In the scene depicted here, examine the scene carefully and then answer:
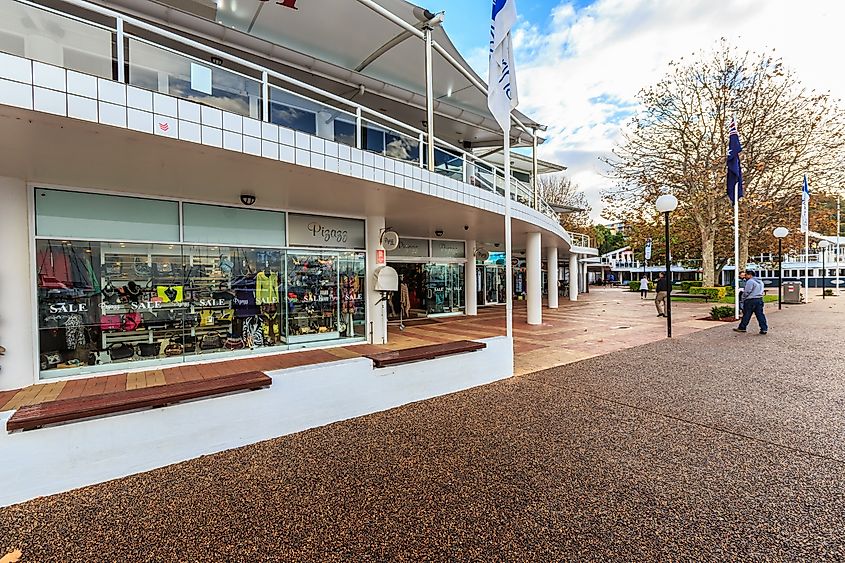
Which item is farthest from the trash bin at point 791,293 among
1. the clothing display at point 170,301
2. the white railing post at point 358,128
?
the white railing post at point 358,128

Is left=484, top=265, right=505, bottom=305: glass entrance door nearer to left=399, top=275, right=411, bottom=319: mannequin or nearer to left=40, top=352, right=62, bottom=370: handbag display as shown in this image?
left=399, top=275, right=411, bottom=319: mannequin

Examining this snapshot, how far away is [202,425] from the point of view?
13.2ft

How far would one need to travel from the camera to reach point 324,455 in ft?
13.0

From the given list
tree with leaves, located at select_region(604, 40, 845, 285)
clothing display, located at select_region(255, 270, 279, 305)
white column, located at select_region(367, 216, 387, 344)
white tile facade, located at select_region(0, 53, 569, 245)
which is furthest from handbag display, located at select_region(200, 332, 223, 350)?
tree with leaves, located at select_region(604, 40, 845, 285)

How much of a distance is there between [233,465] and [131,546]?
1.21m

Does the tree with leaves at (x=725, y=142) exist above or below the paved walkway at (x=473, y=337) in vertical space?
above

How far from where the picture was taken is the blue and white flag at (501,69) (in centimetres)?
660

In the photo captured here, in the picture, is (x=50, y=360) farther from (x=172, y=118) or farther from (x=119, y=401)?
(x=172, y=118)

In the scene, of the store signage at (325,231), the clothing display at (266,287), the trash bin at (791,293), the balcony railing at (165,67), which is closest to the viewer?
the balcony railing at (165,67)

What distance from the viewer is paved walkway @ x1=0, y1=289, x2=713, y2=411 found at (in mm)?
5867

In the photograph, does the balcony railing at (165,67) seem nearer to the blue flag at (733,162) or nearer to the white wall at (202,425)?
the white wall at (202,425)

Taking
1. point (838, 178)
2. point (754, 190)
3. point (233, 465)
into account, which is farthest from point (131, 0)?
point (838, 178)

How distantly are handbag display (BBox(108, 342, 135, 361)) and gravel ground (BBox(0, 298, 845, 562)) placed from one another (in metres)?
4.31

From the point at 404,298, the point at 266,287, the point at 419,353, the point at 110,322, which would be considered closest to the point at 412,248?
the point at 404,298
